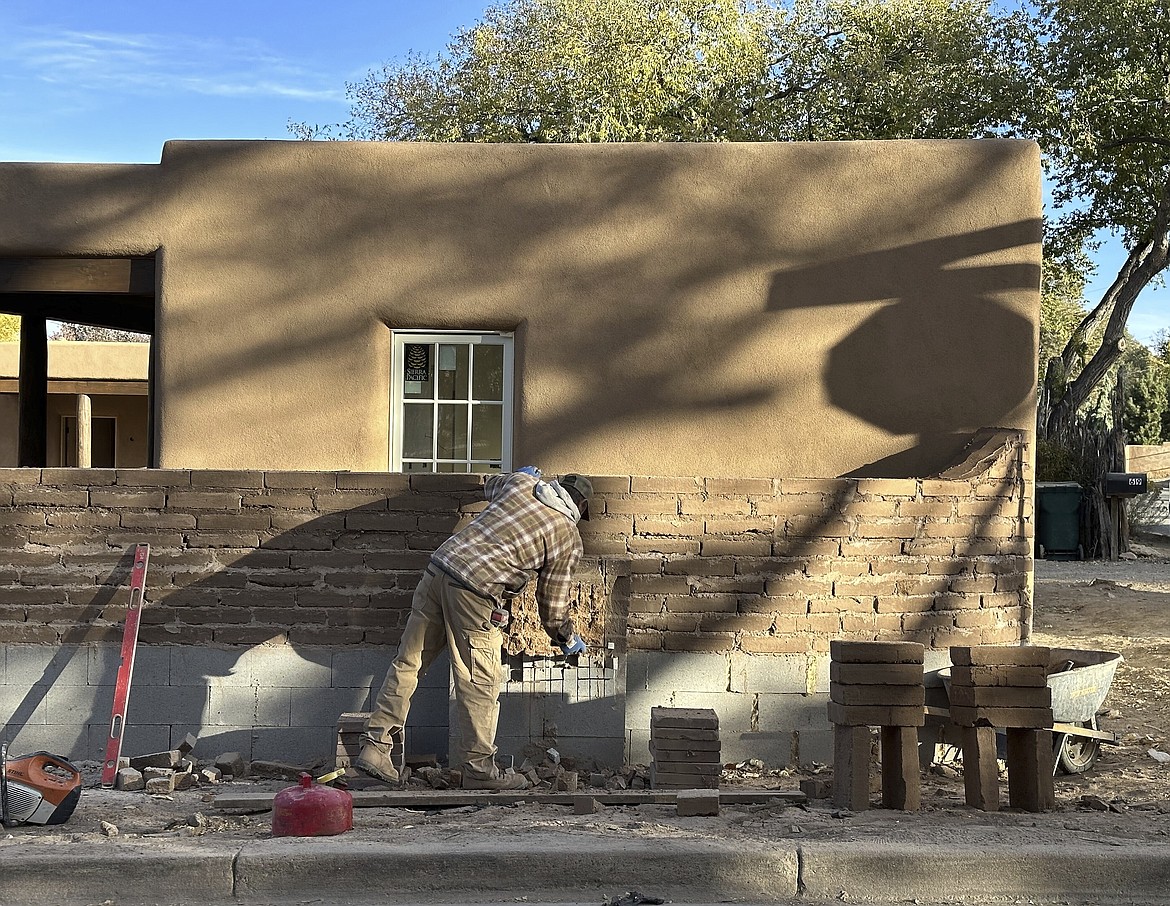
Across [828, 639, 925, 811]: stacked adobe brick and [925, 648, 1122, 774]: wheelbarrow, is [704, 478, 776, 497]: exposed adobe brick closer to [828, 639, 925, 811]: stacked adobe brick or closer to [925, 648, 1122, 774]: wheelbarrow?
[828, 639, 925, 811]: stacked adobe brick

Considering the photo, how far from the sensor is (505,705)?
6.23 m

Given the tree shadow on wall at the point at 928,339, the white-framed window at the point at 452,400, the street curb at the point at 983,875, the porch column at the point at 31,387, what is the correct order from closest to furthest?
the street curb at the point at 983,875 → the tree shadow on wall at the point at 928,339 → the white-framed window at the point at 452,400 → the porch column at the point at 31,387

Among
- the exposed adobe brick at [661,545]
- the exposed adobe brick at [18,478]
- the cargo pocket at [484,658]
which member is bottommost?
the cargo pocket at [484,658]

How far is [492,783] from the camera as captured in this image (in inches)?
220

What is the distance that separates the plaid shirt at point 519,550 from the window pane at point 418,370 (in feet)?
7.10

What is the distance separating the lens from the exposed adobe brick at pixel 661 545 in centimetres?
647

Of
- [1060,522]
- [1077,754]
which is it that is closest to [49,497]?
[1077,754]

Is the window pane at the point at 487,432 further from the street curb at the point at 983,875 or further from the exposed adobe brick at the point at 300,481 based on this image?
the street curb at the point at 983,875

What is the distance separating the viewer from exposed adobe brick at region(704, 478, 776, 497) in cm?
649

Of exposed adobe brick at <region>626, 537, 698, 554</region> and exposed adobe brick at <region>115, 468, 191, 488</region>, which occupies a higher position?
exposed adobe brick at <region>115, 468, 191, 488</region>

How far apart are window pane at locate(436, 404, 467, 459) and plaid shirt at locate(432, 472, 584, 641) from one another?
6.64ft

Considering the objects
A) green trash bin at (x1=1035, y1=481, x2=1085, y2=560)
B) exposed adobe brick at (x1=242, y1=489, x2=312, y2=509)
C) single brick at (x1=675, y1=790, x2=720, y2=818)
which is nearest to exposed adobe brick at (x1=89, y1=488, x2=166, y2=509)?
exposed adobe brick at (x1=242, y1=489, x2=312, y2=509)

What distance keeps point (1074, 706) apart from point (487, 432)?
397 centimetres

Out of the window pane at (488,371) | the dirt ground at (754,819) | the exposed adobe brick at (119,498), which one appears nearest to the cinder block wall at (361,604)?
the exposed adobe brick at (119,498)
